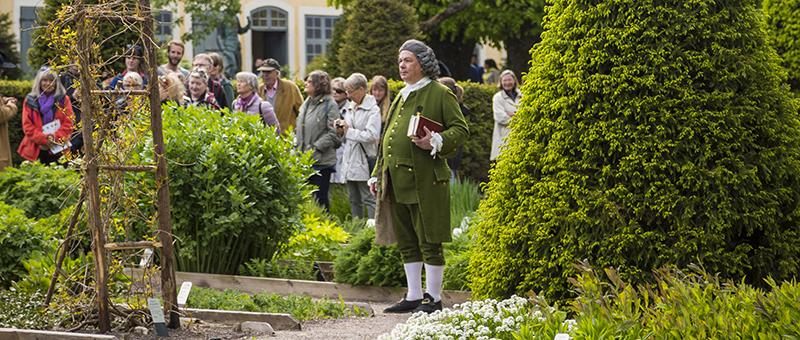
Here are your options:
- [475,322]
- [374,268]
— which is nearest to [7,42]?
[374,268]

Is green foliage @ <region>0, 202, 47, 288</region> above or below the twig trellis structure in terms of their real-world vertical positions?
below

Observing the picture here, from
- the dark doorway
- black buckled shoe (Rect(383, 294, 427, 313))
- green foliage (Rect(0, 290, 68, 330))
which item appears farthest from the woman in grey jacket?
the dark doorway

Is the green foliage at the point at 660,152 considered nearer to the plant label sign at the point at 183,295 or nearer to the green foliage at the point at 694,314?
the green foliage at the point at 694,314

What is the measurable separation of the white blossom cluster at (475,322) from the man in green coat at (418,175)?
2100 millimetres

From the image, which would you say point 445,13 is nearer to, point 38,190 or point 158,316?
point 38,190

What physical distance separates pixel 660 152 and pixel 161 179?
2.71 m

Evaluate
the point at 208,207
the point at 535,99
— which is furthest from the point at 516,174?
the point at 208,207

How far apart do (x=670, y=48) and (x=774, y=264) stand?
1.22 meters

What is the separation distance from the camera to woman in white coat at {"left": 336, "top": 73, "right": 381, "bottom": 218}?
42.3 feet

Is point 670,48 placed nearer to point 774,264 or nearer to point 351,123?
point 774,264

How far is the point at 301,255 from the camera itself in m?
11.5

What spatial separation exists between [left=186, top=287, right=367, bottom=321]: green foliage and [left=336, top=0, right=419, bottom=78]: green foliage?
1173 centimetres

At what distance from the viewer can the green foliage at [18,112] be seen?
61.6 ft

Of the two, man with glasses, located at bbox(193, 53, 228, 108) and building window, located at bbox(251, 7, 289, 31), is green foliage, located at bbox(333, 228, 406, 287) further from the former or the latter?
building window, located at bbox(251, 7, 289, 31)
